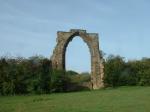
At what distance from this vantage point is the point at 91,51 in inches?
1742

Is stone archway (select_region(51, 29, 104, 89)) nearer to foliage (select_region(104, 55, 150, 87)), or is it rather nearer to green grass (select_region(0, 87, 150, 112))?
foliage (select_region(104, 55, 150, 87))

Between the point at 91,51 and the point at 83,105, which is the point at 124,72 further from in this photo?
the point at 83,105

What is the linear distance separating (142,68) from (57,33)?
1025cm

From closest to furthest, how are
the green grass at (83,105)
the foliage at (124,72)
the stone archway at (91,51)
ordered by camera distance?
1. the green grass at (83,105)
2. the foliage at (124,72)
3. the stone archway at (91,51)

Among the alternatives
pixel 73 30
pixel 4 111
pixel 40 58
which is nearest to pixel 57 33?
pixel 73 30

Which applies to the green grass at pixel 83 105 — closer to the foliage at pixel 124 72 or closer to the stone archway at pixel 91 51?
the foliage at pixel 124 72

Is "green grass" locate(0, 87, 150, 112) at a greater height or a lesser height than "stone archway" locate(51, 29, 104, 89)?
lesser

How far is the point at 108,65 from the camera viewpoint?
4238 cm

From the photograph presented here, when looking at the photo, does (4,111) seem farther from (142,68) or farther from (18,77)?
(142,68)

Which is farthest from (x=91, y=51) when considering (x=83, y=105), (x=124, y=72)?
(x=83, y=105)

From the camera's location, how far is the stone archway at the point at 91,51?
42.7 metres

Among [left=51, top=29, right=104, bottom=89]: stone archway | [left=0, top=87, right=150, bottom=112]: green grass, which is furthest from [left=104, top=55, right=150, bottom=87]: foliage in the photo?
[left=0, top=87, right=150, bottom=112]: green grass

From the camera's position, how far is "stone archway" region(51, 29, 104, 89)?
42.7 m

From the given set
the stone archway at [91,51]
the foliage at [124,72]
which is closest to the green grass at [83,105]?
the foliage at [124,72]
